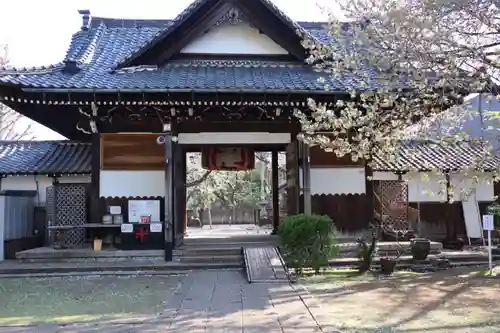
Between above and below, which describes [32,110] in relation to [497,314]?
above

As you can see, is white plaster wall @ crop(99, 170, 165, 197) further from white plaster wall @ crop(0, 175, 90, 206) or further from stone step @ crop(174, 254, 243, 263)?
Result: white plaster wall @ crop(0, 175, 90, 206)

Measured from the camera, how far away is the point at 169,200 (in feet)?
37.2

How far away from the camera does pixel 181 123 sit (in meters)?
12.1

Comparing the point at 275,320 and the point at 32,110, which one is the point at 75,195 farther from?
the point at 275,320

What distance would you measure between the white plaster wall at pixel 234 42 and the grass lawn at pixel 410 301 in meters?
6.25

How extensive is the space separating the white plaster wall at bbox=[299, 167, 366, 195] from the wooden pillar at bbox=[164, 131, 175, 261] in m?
3.51

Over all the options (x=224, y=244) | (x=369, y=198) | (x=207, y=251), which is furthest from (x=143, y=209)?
(x=369, y=198)

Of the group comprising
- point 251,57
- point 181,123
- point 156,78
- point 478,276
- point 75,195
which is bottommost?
point 478,276

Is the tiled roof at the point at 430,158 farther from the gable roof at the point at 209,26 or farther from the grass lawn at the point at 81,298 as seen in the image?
the grass lawn at the point at 81,298

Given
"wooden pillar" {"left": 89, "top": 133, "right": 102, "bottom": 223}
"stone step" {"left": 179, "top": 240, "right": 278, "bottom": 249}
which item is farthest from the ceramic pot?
"wooden pillar" {"left": 89, "top": 133, "right": 102, "bottom": 223}

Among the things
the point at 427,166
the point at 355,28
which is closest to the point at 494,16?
the point at 355,28

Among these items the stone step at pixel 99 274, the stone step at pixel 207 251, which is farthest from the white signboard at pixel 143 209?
the stone step at pixel 99 274

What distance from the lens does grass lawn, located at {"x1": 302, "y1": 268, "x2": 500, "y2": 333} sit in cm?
583

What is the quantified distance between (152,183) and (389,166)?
253 inches
